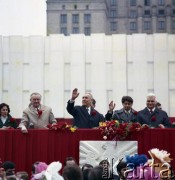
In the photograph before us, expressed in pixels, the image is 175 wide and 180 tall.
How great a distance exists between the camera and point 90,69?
31969 mm

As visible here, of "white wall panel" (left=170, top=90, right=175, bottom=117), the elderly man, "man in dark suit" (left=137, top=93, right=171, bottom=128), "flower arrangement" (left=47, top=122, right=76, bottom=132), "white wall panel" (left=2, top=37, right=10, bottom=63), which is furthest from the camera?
"white wall panel" (left=2, top=37, right=10, bottom=63)

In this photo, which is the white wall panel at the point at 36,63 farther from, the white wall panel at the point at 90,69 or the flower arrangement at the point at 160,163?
the flower arrangement at the point at 160,163

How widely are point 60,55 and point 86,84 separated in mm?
2269

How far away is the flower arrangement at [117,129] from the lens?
388 inches

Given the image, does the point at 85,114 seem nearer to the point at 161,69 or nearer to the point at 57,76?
the point at 57,76

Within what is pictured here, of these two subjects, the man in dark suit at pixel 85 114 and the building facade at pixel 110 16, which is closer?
the man in dark suit at pixel 85 114

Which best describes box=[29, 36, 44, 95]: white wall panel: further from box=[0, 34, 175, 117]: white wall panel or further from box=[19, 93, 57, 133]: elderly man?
box=[19, 93, 57, 133]: elderly man

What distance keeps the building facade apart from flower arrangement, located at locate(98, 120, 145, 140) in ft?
329

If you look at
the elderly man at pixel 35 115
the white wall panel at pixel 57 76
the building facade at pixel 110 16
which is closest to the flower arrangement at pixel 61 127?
the elderly man at pixel 35 115

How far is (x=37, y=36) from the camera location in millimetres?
32094

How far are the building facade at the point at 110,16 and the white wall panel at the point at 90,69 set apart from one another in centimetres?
7784

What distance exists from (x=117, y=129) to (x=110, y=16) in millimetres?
109732

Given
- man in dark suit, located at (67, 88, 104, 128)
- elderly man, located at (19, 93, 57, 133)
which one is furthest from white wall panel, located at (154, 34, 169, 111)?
elderly man, located at (19, 93, 57, 133)

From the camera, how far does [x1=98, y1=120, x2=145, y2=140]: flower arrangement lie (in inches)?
388
